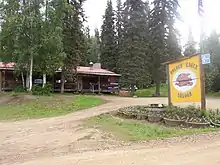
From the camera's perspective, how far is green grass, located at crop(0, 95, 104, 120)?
774 inches

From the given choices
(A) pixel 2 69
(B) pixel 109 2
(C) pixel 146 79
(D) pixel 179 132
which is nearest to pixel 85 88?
(C) pixel 146 79

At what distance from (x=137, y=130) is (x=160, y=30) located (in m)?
27.0

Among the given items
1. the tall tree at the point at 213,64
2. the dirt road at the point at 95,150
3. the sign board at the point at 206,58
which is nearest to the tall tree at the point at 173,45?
the tall tree at the point at 213,64

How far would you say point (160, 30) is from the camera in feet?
123

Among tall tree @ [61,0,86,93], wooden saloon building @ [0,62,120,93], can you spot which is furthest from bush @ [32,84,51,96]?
wooden saloon building @ [0,62,120,93]

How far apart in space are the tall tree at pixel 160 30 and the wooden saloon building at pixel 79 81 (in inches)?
260

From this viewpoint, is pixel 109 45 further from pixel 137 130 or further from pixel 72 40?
pixel 137 130

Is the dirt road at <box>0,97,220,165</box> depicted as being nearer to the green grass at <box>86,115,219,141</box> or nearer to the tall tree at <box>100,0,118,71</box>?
the green grass at <box>86,115,219,141</box>

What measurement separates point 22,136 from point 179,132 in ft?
17.8

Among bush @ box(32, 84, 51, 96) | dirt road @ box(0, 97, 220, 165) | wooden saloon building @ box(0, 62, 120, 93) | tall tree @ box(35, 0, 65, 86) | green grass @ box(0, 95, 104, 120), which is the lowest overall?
dirt road @ box(0, 97, 220, 165)

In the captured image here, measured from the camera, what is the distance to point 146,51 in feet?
125

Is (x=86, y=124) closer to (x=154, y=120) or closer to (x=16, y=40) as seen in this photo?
(x=154, y=120)

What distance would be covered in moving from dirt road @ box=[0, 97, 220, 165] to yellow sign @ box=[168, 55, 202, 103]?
469cm

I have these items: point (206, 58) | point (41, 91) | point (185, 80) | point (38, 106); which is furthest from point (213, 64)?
point (206, 58)
